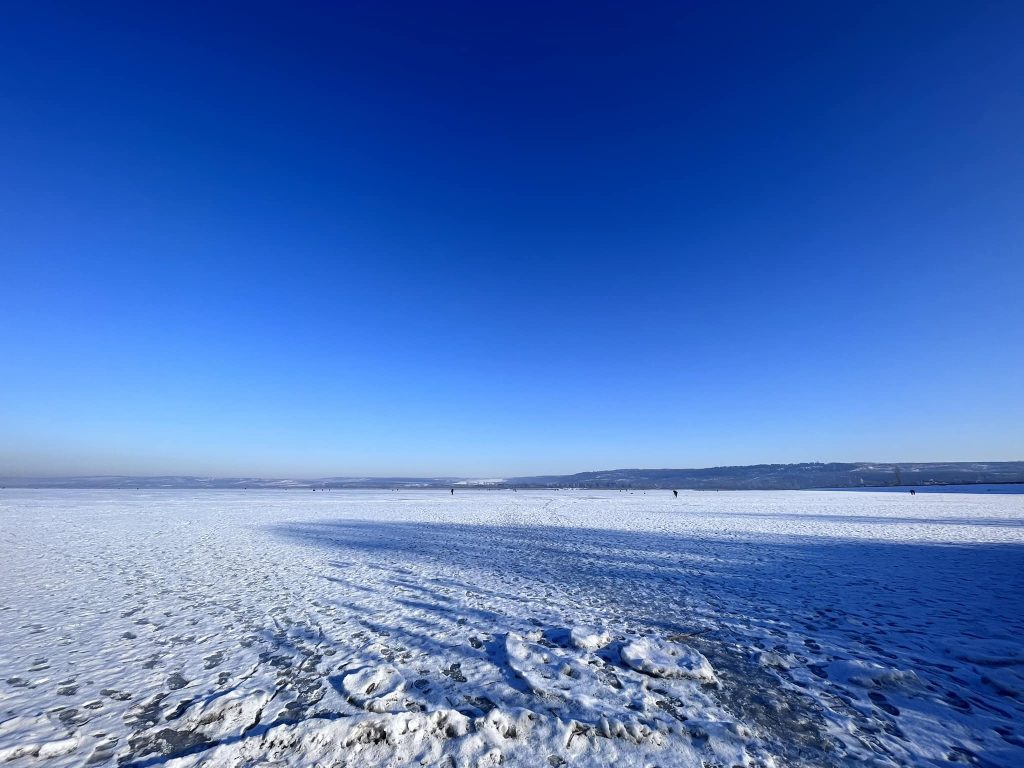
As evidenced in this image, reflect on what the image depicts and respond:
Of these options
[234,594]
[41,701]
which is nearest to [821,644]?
[41,701]

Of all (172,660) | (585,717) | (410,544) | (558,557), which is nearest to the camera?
(585,717)

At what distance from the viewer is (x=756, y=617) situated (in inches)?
356

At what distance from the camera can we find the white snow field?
4789 mm

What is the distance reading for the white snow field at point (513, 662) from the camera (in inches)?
189

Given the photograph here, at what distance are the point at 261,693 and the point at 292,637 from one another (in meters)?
2.31

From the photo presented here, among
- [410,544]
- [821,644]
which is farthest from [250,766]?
[410,544]

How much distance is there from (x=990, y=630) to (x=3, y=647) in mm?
18406

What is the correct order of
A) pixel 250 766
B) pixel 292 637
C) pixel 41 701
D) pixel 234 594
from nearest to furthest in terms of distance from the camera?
1. pixel 250 766
2. pixel 41 701
3. pixel 292 637
4. pixel 234 594

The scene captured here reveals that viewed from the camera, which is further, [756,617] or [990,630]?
[756,617]

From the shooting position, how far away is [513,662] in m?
Result: 6.85

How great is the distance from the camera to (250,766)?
438cm

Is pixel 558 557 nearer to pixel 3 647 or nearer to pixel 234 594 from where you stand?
pixel 234 594

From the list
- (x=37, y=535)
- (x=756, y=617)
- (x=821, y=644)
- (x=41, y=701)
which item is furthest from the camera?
(x=37, y=535)

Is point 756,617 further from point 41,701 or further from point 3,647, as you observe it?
point 3,647
